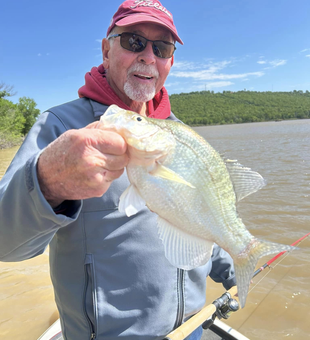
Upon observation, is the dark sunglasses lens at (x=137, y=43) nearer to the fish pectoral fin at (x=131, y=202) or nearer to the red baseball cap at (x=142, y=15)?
the red baseball cap at (x=142, y=15)

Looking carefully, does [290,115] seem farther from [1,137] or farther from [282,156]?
[1,137]

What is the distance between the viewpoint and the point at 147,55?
2.15 m

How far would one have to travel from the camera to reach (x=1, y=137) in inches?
1225

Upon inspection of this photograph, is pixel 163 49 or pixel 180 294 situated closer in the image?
pixel 180 294

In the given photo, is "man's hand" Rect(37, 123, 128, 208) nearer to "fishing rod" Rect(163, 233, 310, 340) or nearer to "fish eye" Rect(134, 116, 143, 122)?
"fish eye" Rect(134, 116, 143, 122)

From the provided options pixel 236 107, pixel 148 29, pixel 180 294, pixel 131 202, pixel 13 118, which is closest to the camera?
pixel 131 202

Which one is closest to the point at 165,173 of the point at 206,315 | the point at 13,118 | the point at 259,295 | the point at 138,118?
the point at 138,118

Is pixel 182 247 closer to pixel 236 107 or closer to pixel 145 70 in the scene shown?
pixel 145 70

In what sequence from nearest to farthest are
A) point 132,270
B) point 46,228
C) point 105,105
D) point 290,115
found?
point 46,228 < point 132,270 < point 105,105 < point 290,115

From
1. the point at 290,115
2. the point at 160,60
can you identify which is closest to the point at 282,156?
the point at 160,60

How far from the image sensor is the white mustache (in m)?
2.12

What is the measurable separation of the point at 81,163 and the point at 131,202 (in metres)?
0.36

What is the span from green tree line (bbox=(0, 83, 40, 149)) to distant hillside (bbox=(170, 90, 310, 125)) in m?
33.6

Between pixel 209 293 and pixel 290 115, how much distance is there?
75.7m
